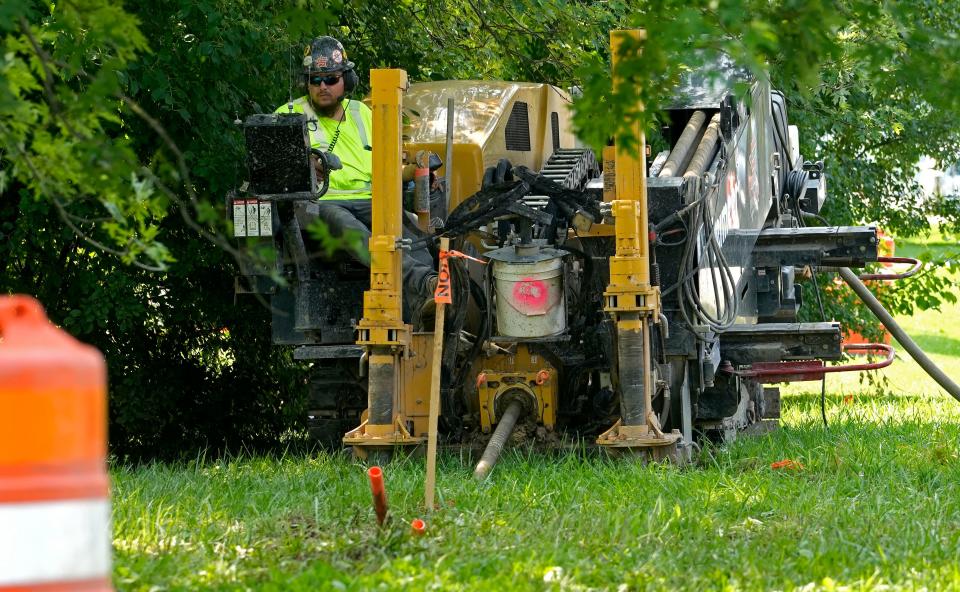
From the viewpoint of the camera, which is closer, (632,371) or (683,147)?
(632,371)

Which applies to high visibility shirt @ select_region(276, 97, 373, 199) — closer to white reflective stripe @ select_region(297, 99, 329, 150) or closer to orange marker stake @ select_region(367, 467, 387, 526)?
white reflective stripe @ select_region(297, 99, 329, 150)

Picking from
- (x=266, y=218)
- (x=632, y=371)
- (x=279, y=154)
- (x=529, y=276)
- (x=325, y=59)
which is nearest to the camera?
(x=632, y=371)

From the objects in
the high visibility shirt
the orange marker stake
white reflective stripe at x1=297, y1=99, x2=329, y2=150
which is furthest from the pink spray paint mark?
the orange marker stake

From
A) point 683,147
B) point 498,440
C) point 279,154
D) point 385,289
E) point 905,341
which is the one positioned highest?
point 683,147

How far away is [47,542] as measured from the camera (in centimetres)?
334

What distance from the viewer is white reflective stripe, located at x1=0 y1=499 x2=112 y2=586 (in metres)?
3.32

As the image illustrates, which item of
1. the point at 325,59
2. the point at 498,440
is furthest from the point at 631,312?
the point at 325,59

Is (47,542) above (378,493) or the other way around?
above

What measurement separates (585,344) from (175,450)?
208 inches

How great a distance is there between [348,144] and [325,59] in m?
0.52

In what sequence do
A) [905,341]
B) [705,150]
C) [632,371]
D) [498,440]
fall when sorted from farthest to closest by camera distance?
[905,341], [705,150], [498,440], [632,371]

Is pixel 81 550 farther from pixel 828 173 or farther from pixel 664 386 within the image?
pixel 828 173

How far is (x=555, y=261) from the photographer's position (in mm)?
8633

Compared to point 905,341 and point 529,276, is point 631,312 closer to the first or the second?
point 529,276
